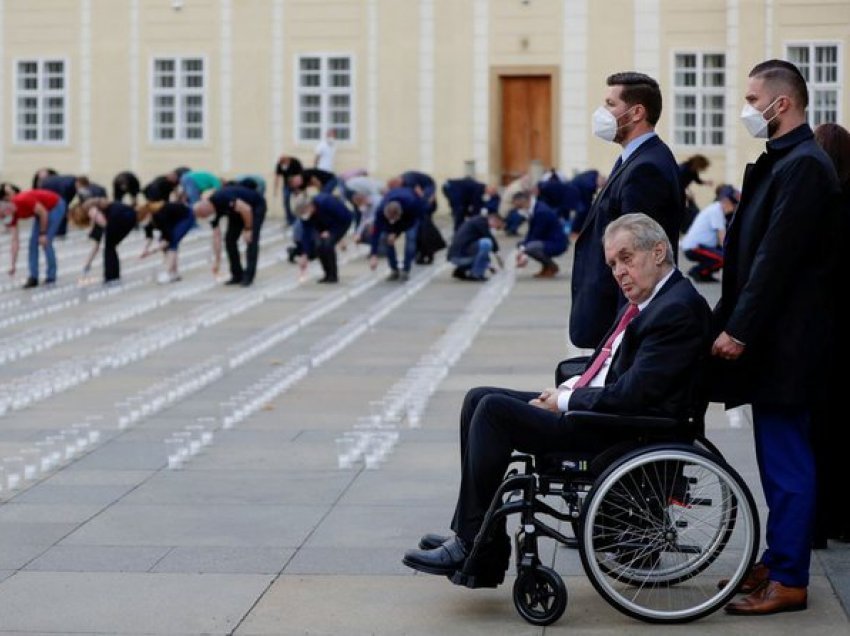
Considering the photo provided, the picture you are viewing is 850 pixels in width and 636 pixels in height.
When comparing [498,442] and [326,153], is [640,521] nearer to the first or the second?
[498,442]

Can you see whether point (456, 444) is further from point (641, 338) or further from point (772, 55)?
point (772, 55)

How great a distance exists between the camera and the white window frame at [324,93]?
3875cm

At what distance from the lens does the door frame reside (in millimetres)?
37688

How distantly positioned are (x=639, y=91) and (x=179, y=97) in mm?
32628

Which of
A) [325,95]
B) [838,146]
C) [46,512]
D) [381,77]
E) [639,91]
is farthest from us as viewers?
[325,95]

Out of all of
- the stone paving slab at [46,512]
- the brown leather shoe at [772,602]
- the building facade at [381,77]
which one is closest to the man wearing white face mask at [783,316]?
the brown leather shoe at [772,602]

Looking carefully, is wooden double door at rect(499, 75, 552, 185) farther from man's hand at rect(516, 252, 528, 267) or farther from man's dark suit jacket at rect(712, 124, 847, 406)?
man's dark suit jacket at rect(712, 124, 847, 406)

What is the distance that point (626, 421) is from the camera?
266 inches

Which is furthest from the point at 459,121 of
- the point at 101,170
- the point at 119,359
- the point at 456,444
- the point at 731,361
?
the point at 731,361

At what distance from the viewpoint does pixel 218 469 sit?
33.2ft

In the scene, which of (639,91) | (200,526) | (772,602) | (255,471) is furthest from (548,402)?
(255,471)

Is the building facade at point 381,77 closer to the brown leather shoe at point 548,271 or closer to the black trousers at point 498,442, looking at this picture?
the brown leather shoe at point 548,271

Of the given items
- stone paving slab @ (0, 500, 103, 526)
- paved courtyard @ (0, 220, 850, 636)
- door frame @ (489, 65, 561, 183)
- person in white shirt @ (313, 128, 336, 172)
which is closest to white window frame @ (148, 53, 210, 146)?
person in white shirt @ (313, 128, 336, 172)

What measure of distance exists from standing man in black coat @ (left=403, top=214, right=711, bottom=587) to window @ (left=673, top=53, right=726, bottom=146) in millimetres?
30942
